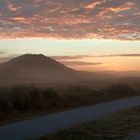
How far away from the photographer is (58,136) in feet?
50.9

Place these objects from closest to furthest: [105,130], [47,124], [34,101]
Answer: [105,130], [47,124], [34,101]

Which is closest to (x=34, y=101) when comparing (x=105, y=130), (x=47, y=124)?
(x=47, y=124)

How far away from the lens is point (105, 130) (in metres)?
17.4

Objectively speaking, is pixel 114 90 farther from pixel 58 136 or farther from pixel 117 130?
pixel 58 136

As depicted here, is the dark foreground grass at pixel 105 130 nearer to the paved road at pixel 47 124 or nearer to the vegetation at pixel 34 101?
the paved road at pixel 47 124

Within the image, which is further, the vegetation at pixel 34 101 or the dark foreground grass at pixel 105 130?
the vegetation at pixel 34 101

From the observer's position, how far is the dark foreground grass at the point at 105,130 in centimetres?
1567

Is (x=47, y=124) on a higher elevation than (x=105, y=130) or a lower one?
higher

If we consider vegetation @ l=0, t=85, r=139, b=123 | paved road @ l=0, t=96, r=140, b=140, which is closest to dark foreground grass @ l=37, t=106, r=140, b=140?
paved road @ l=0, t=96, r=140, b=140

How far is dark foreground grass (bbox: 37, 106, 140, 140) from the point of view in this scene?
15.7 metres

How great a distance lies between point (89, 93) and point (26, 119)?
13.5 m

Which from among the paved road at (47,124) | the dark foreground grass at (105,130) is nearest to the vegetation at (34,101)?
the paved road at (47,124)

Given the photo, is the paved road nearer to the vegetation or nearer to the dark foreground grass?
the dark foreground grass

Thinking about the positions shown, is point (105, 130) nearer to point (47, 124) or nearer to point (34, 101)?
point (47, 124)
